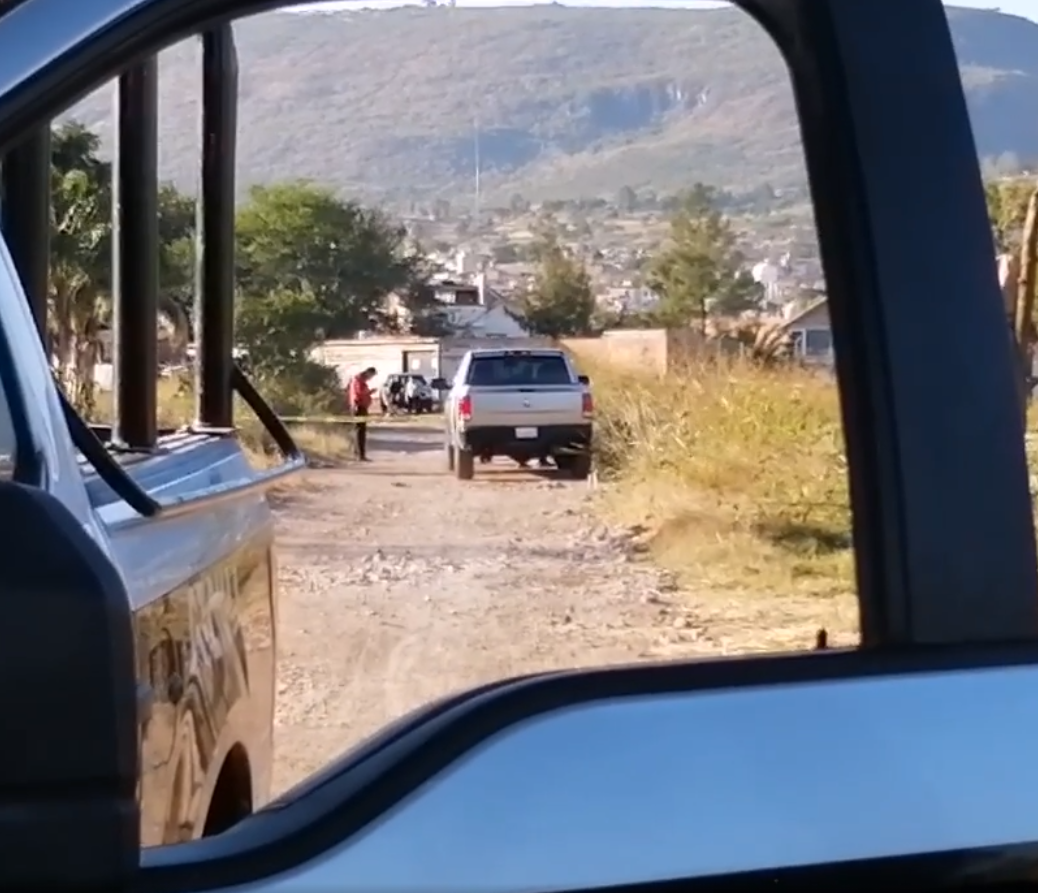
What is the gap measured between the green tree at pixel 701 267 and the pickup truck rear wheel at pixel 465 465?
2.68 ft

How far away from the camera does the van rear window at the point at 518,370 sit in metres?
2.73

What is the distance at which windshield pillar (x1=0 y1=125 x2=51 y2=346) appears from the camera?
3.10 metres

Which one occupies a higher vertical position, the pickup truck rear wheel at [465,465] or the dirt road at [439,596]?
the pickup truck rear wheel at [465,465]

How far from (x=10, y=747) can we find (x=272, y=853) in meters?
0.32

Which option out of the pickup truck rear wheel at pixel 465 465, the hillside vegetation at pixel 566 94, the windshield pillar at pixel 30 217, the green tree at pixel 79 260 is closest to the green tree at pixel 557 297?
the hillside vegetation at pixel 566 94

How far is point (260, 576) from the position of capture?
3373mm

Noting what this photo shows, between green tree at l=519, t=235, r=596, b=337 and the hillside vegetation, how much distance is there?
113 mm

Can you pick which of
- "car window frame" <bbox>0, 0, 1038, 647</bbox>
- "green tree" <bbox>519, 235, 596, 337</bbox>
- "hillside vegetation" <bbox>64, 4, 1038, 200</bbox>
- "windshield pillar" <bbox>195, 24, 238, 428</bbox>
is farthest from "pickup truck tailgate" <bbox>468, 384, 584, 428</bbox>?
"car window frame" <bbox>0, 0, 1038, 647</bbox>

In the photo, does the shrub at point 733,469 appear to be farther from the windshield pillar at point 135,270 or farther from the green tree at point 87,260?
the green tree at point 87,260

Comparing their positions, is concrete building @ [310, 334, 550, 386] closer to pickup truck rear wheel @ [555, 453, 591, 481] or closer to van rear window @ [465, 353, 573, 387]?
van rear window @ [465, 353, 573, 387]

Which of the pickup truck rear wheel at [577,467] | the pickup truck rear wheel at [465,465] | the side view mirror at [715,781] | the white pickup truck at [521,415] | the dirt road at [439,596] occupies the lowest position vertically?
the side view mirror at [715,781]

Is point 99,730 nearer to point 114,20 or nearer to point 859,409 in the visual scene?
point 114,20

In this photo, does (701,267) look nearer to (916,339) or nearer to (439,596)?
(916,339)

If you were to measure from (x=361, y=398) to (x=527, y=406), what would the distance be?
28cm
